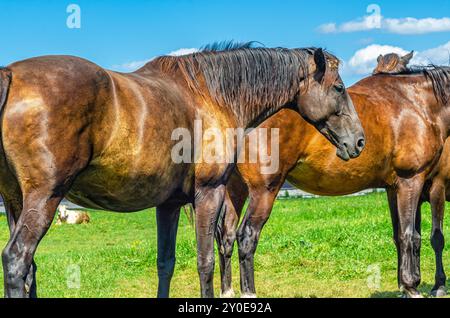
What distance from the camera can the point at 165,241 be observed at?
239 inches

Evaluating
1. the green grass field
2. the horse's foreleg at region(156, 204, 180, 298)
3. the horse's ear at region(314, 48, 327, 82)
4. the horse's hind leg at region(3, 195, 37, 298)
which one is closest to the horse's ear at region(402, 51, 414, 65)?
the green grass field

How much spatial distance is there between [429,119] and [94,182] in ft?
16.3

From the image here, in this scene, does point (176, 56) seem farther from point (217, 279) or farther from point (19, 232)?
point (217, 279)

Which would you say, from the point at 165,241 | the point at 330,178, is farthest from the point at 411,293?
the point at 165,241

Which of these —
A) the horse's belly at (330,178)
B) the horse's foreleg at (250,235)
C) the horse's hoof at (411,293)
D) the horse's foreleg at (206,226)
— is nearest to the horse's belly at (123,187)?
the horse's foreleg at (206,226)

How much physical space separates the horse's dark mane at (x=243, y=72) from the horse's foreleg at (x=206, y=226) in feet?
2.58

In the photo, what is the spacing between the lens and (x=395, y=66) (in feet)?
31.1

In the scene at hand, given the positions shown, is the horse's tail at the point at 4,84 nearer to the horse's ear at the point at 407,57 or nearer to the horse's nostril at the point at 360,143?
the horse's nostril at the point at 360,143

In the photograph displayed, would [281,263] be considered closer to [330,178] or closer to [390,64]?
[330,178]

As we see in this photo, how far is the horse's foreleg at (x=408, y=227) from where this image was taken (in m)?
7.99

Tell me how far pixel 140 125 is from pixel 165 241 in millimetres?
1420

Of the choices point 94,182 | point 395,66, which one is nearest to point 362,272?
point 395,66

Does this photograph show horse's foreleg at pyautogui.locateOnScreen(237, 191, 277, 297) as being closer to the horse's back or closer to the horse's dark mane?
the horse's dark mane
